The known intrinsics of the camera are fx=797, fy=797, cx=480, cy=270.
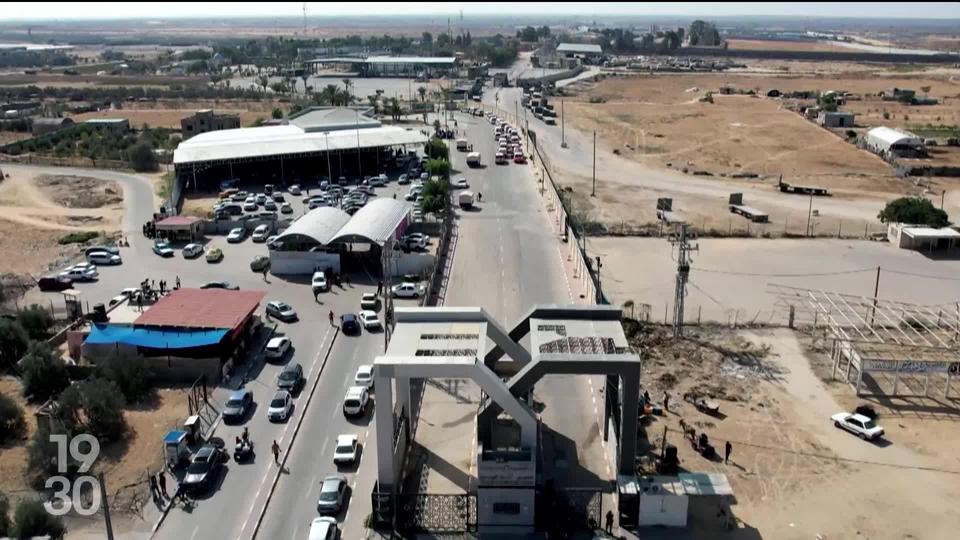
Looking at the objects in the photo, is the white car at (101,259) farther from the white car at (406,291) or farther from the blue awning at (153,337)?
Result: the white car at (406,291)

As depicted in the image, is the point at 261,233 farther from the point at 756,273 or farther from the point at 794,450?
the point at 794,450

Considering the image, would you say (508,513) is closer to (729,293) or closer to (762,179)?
(729,293)

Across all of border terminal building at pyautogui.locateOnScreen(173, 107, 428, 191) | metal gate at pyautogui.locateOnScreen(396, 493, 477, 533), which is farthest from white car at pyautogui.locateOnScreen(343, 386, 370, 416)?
border terminal building at pyautogui.locateOnScreen(173, 107, 428, 191)

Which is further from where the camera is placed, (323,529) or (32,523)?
(323,529)

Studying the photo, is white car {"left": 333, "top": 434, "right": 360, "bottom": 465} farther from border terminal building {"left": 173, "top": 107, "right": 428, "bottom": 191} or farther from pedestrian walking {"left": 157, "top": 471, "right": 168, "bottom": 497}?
border terminal building {"left": 173, "top": 107, "right": 428, "bottom": 191}

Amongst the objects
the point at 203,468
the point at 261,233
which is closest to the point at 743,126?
the point at 261,233

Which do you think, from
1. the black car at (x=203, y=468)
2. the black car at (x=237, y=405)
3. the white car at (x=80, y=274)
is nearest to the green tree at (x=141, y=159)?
the white car at (x=80, y=274)
